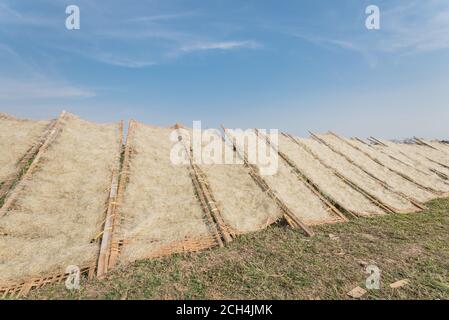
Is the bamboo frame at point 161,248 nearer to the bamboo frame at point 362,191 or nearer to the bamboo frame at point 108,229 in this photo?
the bamboo frame at point 108,229

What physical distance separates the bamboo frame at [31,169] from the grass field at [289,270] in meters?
2.76

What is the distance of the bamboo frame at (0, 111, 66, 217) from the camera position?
6348 millimetres

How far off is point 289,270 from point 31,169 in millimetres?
6748

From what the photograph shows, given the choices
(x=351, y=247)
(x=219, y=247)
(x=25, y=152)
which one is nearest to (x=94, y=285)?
(x=219, y=247)

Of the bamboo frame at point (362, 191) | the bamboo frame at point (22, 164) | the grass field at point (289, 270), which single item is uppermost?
the bamboo frame at point (22, 164)

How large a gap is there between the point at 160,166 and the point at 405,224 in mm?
7087

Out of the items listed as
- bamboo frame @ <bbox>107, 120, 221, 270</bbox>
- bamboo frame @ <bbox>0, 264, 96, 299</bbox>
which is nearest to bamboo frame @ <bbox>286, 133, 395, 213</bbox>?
bamboo frame @ <bbox>107, 120, 221, 270</bbox>

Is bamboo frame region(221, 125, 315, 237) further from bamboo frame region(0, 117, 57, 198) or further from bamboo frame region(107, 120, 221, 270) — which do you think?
bamboo frame region(0, 117, 57, 198)

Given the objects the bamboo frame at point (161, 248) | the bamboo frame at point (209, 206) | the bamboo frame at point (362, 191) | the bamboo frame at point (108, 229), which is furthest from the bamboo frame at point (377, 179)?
the bamboo frame at point (108, 229)

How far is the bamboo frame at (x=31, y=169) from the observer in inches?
250

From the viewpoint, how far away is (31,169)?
7.45 metres

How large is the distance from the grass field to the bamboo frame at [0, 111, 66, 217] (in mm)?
2759

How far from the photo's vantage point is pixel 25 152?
8398mm
